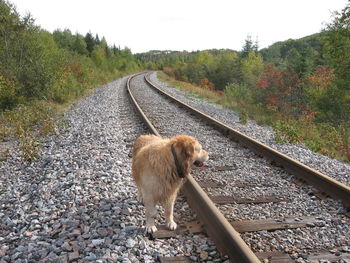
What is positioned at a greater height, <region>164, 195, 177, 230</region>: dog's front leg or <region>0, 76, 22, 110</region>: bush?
<region>0, 76, 22, 110</region>: bush

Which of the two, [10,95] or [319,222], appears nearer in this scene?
[319,222]

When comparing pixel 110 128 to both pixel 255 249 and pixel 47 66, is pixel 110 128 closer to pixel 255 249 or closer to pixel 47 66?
pixel 255 249

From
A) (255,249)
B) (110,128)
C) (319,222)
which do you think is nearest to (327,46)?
(110,128)

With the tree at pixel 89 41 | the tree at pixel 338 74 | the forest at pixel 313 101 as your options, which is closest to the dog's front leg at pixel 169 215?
the forest at pixel 313 101

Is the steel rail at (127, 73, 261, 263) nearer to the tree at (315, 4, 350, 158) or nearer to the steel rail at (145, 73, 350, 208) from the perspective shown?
the steel rail at (145, 73, 350, 208)

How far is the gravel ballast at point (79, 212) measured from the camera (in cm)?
→ 297

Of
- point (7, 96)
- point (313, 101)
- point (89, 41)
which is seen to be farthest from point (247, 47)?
point (7, 96)

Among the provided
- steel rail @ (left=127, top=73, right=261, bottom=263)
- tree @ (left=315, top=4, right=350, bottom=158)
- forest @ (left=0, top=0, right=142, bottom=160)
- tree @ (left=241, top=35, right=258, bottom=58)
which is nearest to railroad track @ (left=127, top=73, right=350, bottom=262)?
steel rail @ (left=127, top=73, right=261, bottom=263)

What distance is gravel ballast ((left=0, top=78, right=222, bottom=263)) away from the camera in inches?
117

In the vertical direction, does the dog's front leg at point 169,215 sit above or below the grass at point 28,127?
below

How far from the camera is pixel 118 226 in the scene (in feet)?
11.3

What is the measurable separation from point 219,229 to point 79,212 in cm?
189

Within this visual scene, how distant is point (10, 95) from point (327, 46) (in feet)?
50.8

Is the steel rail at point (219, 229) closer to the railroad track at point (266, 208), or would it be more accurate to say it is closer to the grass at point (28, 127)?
the railroad track at point (266, 208)
